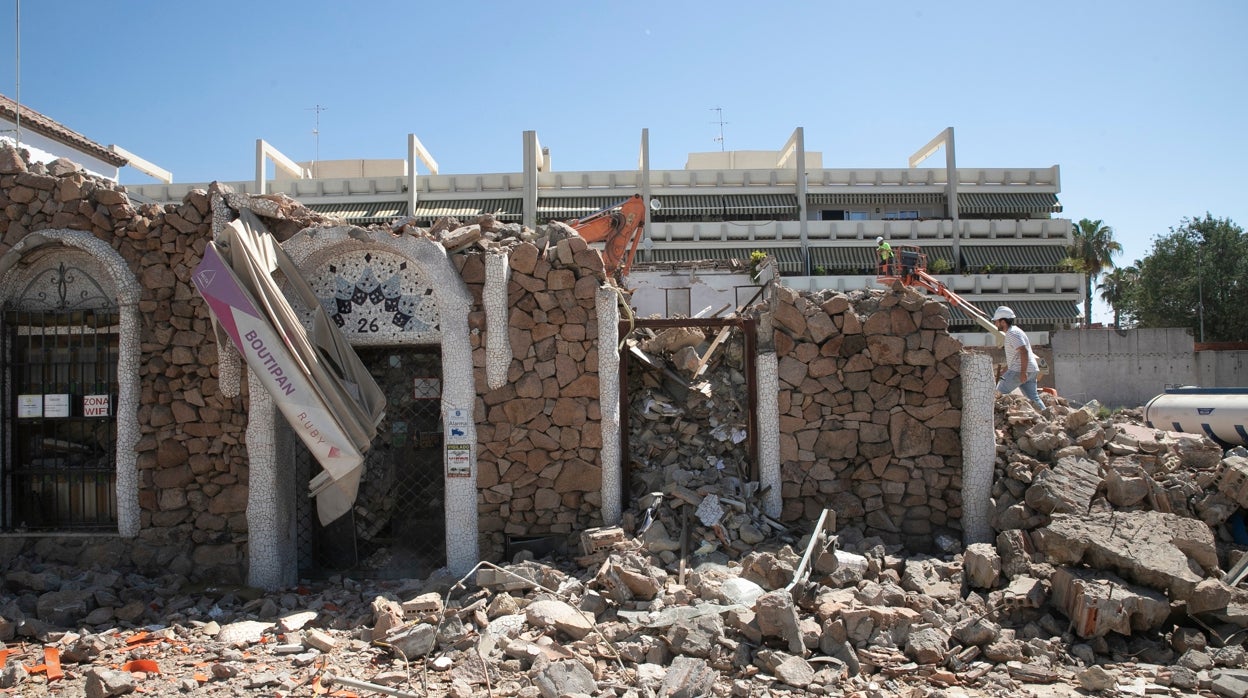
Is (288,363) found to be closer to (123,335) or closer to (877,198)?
(123,335)

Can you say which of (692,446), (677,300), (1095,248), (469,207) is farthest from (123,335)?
(1095,248)


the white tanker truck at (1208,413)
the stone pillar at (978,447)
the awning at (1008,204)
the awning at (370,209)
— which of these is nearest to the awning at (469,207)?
the awning at (370,209)

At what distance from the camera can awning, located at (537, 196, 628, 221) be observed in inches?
1272

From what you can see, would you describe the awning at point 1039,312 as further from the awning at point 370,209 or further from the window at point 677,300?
the awning at point 370,209

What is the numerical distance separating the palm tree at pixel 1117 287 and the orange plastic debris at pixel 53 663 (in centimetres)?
4654

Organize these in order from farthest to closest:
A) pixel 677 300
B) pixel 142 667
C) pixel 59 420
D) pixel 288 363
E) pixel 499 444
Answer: pixel 677 300
pixel 59 420
pixel 499 444
pixel 288 363
pixel 142 667

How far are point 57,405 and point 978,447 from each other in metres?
8.89

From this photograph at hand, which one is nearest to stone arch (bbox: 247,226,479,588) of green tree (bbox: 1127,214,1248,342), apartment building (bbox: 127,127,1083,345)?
apartment building (bbox: 127,127,1083,345)

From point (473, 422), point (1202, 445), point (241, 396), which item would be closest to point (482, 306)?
point (473, 422)

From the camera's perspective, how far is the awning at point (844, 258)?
32.6 meters

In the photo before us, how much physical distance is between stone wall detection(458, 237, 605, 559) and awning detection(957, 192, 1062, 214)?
102 feet

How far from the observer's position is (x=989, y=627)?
18.1 feet

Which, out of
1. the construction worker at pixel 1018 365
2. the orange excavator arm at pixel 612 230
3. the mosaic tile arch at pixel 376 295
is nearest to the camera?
the mosaic tile arch at pixel 376 295

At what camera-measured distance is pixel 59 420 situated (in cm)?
769
